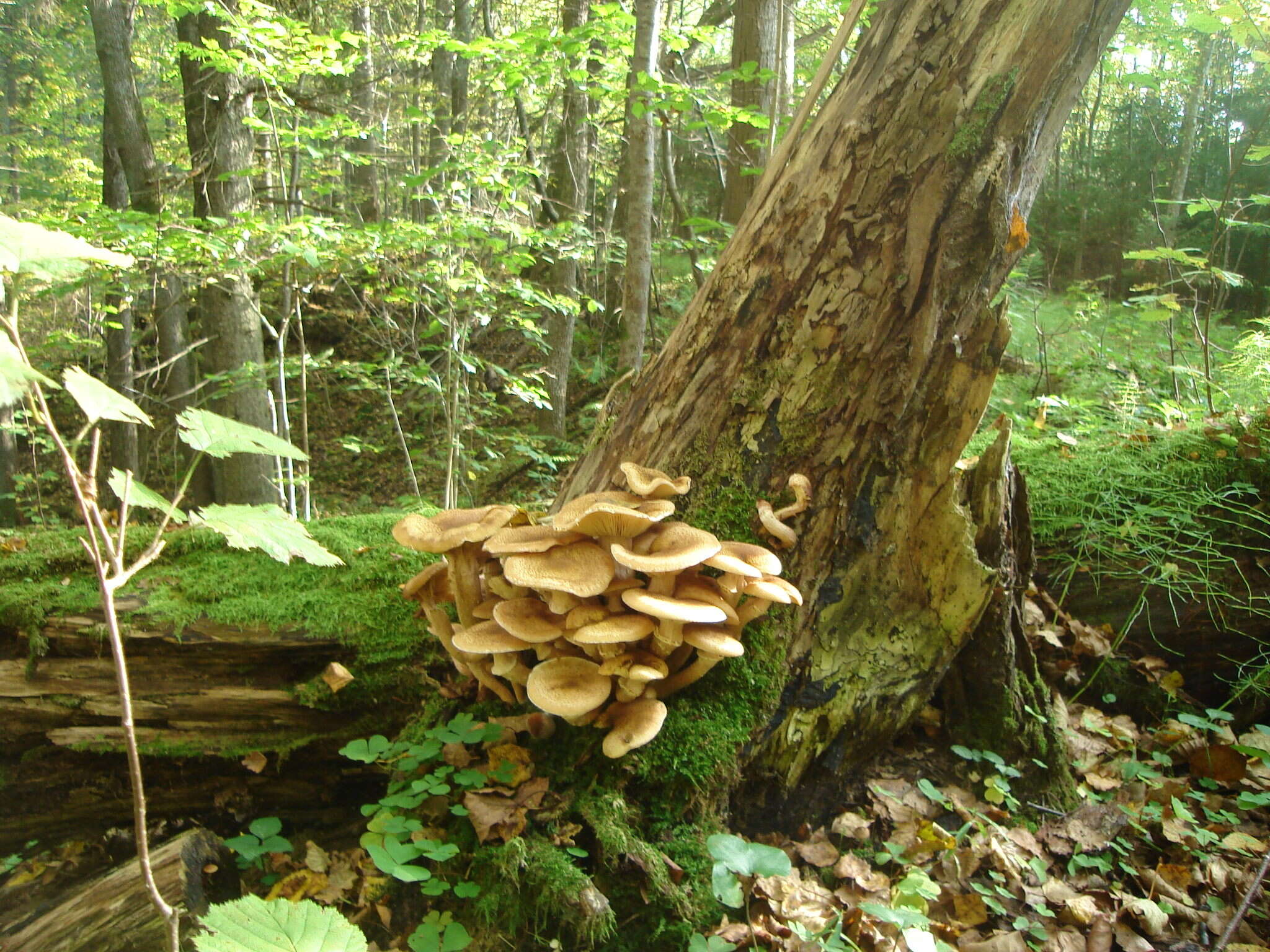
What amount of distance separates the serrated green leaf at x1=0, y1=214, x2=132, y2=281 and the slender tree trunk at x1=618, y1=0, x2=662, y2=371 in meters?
5.35

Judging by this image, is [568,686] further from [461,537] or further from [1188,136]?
[1188,136]

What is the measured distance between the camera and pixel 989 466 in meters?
3.16

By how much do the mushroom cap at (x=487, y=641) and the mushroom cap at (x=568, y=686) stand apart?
10cm

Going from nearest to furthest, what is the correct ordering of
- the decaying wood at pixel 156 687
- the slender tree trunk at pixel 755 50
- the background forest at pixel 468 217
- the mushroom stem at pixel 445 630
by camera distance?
the mushroom stem at pixel 445 630 → the decaying wood at pixel 156 687 → the background forest at pixel 468 217 → the slender tree trunk at pixel 755 50

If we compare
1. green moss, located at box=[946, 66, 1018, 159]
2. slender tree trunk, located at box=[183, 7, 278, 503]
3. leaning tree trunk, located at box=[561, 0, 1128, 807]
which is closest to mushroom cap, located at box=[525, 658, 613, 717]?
leaning tree trunk, located at box=[561, 0, 1128, 807]

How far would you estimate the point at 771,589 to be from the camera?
2.25m

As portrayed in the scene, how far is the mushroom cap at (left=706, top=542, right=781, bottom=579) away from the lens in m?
2.22

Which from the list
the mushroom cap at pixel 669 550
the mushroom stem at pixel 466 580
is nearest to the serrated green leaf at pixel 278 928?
the mushroom cap at pixel 669 550

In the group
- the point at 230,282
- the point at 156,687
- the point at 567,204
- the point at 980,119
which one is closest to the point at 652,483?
the point at 980,119

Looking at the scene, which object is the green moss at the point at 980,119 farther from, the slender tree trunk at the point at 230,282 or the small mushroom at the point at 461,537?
the slender tree trunk at the point at 230,282

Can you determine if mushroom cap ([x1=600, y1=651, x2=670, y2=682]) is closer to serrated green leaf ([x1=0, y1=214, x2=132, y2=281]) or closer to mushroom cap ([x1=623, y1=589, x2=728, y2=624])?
mushroom cap ([x1=623, y1=589, x2=728, y2=624])

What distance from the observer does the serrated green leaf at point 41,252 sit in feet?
4.59

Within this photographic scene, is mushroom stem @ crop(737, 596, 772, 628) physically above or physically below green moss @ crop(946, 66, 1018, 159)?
below

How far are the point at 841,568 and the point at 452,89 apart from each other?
40.7 ft
